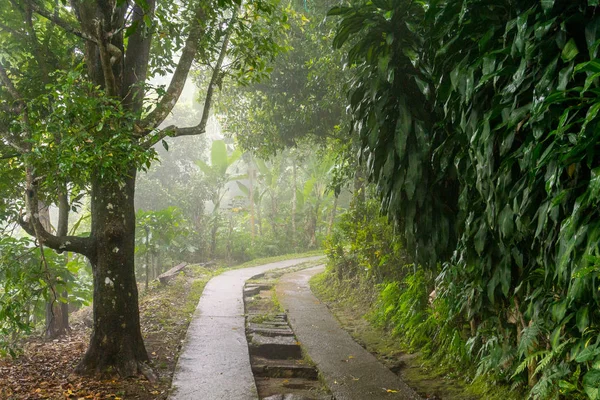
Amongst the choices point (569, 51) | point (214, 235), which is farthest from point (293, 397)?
point (214, 235)

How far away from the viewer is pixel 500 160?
11.2 feet

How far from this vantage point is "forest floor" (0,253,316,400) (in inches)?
178

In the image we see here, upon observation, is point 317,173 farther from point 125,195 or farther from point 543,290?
point 543,290

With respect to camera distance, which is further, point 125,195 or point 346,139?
point 346,139

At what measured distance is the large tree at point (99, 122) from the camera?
4.30 meters

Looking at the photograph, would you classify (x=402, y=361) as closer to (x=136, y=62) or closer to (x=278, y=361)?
(x=278, y=361)

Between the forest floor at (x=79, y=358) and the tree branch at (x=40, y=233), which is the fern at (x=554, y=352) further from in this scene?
the tree branch at (x=40, y=233)

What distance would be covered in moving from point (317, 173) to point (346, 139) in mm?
7292

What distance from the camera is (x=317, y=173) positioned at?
55.5 ft

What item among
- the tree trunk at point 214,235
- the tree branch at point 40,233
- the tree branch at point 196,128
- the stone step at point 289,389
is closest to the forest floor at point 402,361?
the stone step at point 289,389

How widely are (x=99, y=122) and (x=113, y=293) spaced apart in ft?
5.78

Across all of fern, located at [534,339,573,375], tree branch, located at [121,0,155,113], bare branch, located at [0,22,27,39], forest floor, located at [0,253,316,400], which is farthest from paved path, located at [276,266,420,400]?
bare branch, located at [0,22,27,39]

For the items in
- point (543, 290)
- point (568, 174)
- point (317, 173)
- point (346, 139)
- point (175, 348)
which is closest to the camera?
point (568, 174)

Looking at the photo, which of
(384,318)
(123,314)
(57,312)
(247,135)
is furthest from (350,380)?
(247,135)
